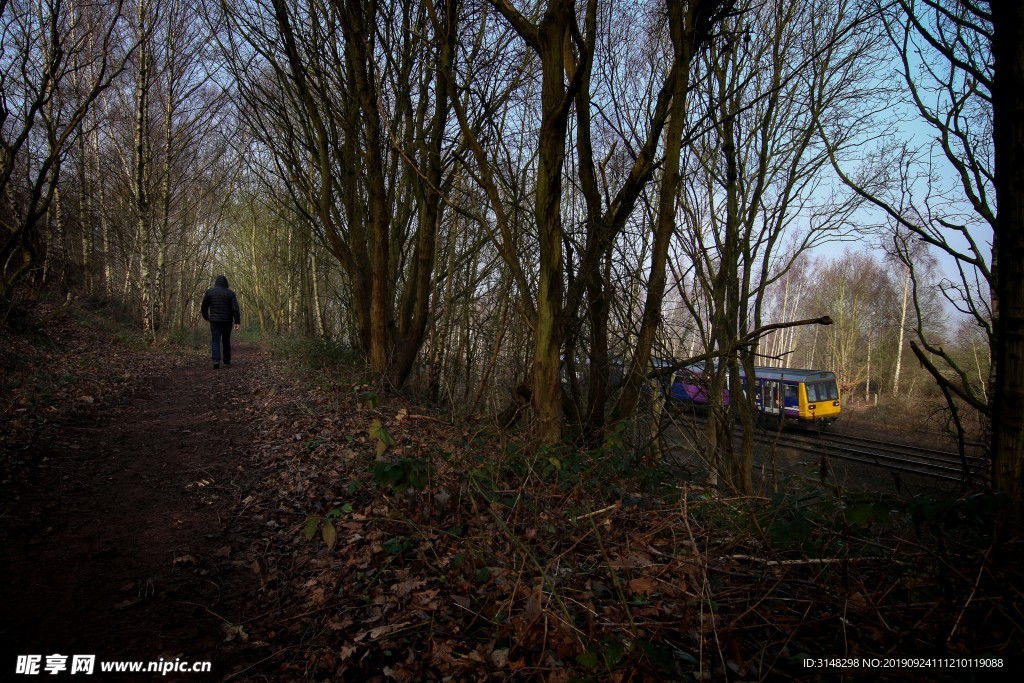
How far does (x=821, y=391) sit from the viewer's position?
2000 centimetres

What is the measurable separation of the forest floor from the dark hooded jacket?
20.6 feet

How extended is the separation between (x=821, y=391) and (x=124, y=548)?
23051 millimetres

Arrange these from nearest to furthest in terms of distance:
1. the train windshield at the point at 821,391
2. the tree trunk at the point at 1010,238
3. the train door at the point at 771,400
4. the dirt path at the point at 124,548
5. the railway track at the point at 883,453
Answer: the dirt path at the point at 124,548 → the tree trunk at the point at 1010,238 → the railway track at the point at 883,453 → the train door at the point at 771,400 → the train windshield at the point at 821,391

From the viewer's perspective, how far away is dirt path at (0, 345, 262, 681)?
2.21 meters

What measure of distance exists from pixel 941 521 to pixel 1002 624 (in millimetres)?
415

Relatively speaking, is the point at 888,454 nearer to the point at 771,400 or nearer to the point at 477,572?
the point at 771,400

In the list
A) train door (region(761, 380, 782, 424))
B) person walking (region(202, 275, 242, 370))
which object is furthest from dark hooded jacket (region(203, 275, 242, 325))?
train door (region(761, 380, 782, 424))

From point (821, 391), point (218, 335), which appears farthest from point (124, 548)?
point (821, 391)

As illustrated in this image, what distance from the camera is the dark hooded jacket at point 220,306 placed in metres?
10.4

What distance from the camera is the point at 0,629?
2.13m

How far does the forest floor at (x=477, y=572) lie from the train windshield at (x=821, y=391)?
738 inches

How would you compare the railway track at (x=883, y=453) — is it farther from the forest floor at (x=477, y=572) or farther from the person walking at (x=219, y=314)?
the person walking at (x=219, y=314)

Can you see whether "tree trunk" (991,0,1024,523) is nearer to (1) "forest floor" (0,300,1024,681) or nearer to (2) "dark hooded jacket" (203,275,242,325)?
(1) "forest floor" (0,300,1024,681)

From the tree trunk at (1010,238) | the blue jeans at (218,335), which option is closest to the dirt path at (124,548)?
the tree trunk at (1010,238)
